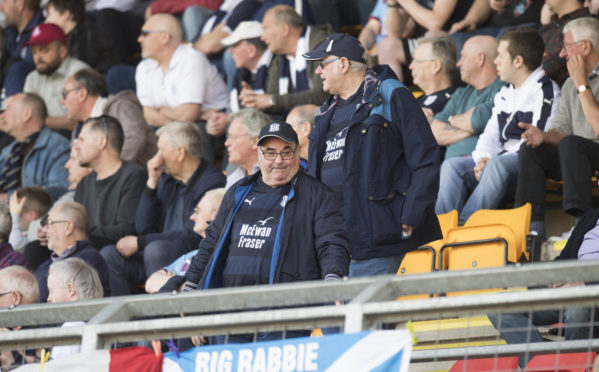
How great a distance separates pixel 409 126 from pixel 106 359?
7.38ft

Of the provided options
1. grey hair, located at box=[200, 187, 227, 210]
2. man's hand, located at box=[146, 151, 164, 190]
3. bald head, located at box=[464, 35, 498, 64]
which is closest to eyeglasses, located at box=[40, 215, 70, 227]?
man's hand, located at box=[146, 151, 164, 190]

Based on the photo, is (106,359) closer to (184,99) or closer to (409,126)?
(409,126)

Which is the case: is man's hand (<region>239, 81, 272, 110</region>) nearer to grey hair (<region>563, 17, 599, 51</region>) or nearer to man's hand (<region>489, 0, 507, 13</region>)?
man's hand (<region>489, 0, 507, 13</region>)

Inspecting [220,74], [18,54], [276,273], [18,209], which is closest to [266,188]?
[276,273]

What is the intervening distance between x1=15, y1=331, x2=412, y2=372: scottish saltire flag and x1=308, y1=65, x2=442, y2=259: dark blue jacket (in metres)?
1.80

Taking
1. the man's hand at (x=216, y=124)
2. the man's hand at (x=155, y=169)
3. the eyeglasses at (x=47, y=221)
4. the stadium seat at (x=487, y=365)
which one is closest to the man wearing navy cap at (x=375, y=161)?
the stadium seat at (x=487, y=365)

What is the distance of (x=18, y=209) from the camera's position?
25.8ft

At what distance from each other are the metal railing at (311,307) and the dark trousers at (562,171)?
2.60 m

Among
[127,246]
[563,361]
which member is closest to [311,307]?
[563,361]

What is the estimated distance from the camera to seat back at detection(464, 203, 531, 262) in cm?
546

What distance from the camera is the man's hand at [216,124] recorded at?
8.20 m

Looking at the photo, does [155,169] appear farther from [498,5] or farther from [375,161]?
[498,5]

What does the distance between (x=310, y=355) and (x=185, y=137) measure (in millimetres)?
4517

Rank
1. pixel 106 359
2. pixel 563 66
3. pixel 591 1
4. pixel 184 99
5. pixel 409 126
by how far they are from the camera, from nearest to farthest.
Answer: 1. pixel 106 359
2. pixel 409 126
3. pixel 563 66
4. pixel 591 1
5. pixel 184 99
